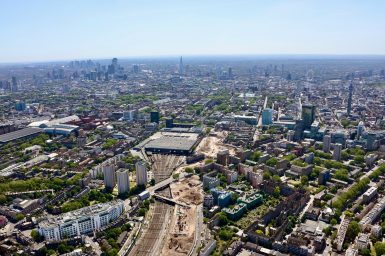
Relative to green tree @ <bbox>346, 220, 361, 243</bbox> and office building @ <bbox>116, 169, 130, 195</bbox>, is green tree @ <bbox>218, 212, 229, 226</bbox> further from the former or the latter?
office building @ <bbox>116, 169, 130, 195</bbox>

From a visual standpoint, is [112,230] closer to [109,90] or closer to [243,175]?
[243,175]

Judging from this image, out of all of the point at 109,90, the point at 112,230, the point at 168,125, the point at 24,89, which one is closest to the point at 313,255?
the point at 112,230

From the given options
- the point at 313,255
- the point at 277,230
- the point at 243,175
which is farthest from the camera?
the point at 243,175

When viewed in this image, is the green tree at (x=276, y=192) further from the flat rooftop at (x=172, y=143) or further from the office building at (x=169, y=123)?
the office building at (x=169, y=123)

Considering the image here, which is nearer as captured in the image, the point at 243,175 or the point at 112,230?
the point at 112,230

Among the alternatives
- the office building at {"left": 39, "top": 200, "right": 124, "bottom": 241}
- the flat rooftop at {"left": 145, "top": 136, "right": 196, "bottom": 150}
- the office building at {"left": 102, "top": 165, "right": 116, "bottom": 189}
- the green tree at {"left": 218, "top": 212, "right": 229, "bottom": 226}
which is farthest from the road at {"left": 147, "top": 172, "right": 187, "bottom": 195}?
the flat rooftop at {"left": 145, "top": 136, "right": 196, "bottom": 150}

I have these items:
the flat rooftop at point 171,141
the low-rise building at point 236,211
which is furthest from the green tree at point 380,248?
the flat rooftop at point 171,141

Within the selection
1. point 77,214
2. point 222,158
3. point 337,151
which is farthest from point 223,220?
point 337,151
